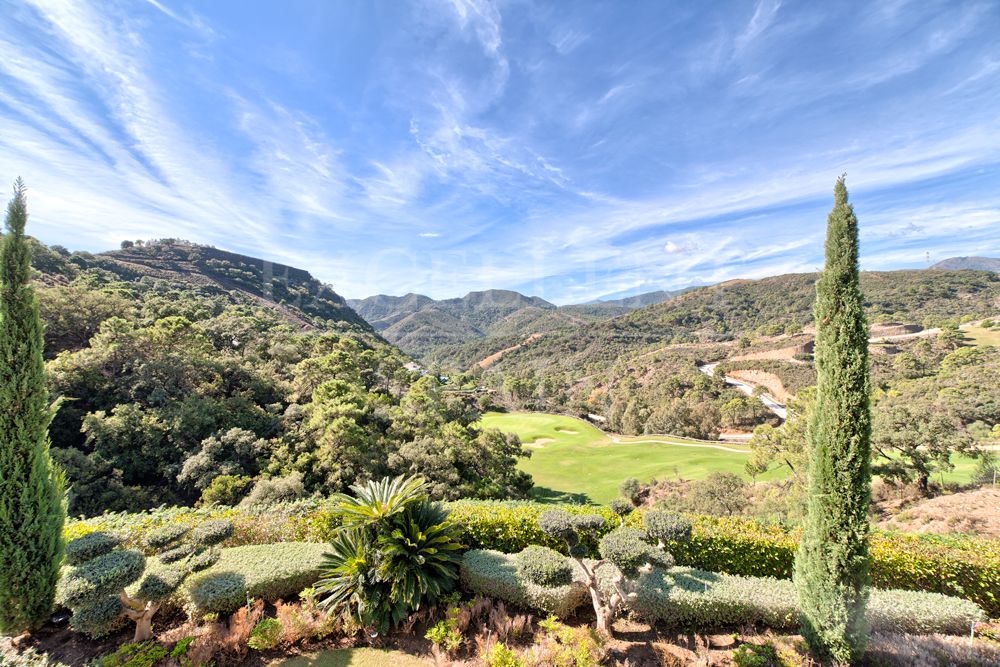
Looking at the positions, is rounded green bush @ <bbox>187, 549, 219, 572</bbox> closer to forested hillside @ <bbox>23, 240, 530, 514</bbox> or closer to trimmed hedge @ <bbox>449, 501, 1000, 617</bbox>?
trimmed hedge @ <bbox>449, 501, 1000, 617</bbox>

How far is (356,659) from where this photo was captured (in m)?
4.69

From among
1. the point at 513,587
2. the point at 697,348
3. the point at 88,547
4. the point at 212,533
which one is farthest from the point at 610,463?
the point at 697,348

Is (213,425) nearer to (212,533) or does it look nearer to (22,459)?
(22,459)

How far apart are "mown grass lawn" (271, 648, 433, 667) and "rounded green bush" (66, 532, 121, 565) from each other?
2745 mm

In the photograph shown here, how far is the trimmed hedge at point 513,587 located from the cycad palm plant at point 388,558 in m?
0.33

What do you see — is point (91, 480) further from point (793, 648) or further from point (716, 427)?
point (716, 427)

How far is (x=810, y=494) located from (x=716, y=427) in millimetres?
39223

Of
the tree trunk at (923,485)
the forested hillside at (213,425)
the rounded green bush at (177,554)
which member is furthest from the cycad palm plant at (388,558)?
the tree trunk at (923,485)

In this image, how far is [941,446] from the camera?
12672mm

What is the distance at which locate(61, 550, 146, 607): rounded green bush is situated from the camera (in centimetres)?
434

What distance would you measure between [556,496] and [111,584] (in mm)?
18350

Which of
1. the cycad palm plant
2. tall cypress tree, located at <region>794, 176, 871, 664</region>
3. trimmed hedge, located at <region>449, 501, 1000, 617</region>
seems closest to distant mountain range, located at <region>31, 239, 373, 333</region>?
the cycad palm plant

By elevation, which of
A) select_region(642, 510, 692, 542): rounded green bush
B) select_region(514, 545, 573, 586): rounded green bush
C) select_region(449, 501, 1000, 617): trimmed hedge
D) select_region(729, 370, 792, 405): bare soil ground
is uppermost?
select_region(642, 510, 692, 542): rounded green bush

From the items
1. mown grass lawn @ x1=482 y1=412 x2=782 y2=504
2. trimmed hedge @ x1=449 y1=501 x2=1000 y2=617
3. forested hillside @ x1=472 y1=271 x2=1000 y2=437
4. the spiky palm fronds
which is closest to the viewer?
the spiky palm fronds
